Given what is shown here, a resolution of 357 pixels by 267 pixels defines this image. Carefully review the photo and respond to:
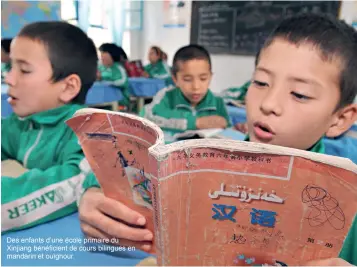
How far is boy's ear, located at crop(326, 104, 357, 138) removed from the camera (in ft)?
2.17

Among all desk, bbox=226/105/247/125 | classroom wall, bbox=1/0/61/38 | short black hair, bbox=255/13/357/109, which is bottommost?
desk, bbox=226/105/247/125

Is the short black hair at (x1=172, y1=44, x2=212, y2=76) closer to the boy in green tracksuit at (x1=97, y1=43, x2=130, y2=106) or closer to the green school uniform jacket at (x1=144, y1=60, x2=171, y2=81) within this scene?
the boy in green tracksuit at (x1=97, y1=43, x2=130, y2=106)

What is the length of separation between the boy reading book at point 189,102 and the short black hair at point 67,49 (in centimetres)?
89

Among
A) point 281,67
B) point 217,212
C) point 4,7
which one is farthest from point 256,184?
point 4,7

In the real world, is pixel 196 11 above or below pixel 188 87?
above

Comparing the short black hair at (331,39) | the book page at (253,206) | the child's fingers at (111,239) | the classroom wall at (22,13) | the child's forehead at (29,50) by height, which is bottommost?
the child's fingers at (111,239)

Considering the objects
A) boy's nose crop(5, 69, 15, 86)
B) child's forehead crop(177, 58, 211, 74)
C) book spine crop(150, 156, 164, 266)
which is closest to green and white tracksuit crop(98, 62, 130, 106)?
child's forehead crop(177, 58, 211, 74)

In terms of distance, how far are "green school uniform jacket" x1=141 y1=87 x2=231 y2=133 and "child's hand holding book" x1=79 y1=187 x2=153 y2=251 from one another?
1.30m

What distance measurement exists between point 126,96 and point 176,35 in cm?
181

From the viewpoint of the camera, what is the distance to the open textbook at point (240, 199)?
1.07 feet

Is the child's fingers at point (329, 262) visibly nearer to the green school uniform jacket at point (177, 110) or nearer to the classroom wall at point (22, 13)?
the green school uniform jacket at point (177, 110)

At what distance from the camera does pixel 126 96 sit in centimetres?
434

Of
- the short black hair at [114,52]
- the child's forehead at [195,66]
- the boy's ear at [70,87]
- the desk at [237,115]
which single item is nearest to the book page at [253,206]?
the boy's ear at [70,87]

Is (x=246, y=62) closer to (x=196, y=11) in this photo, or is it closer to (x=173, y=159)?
(x=196, y=11)
